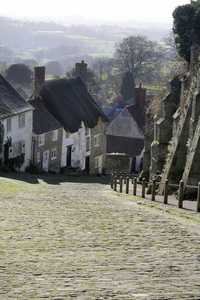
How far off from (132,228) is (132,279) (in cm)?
503

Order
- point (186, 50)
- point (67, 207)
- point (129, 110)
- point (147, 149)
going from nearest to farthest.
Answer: point (67, 207) < point (186, 50) < point (147, 149) < point (129, 110)

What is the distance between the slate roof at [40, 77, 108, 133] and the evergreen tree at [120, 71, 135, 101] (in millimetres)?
42495

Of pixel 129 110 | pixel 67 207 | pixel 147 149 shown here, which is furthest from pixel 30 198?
pixel 129 110

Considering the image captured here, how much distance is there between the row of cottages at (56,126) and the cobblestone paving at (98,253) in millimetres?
24228

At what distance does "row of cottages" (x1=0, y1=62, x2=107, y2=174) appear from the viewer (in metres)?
42.2

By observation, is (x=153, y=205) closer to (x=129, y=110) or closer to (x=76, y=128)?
(x=76, y=128)

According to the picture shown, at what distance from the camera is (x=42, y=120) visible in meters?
45.8

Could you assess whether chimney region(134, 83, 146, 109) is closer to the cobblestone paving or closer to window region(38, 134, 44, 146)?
window region(38, 134, 44, 146)

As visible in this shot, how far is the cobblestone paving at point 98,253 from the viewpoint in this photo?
863 centimetres

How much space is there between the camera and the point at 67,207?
19000mm

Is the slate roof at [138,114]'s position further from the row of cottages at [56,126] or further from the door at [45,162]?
the door at [45,162]

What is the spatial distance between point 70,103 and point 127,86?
5048 cm

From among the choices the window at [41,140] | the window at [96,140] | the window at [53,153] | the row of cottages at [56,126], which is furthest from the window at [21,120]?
the window at [96,140]

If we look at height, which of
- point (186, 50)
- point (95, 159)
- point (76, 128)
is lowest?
point (95, 159)
